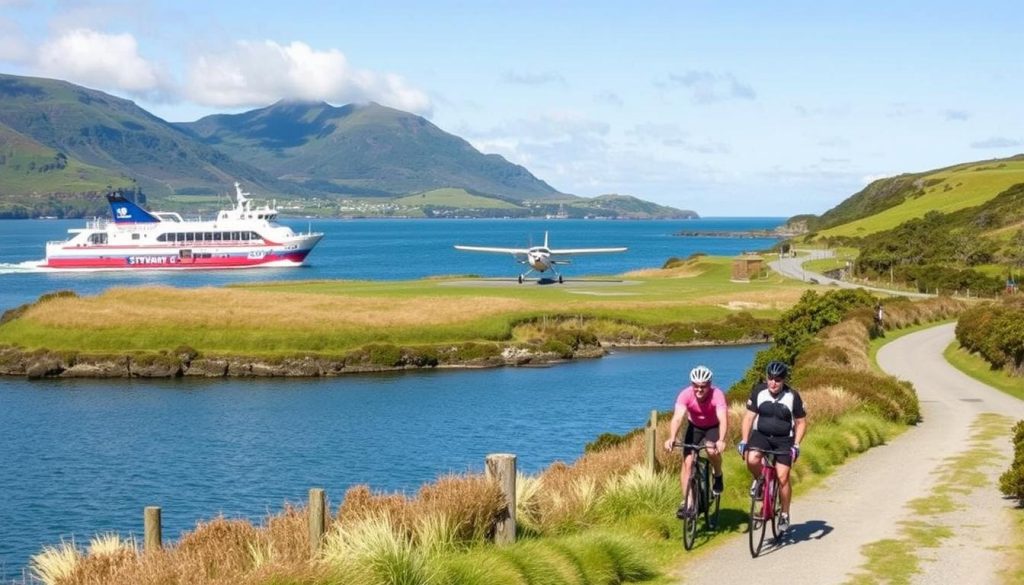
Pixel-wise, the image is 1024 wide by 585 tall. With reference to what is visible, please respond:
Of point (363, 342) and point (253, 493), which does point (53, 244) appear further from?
point (253, 493)

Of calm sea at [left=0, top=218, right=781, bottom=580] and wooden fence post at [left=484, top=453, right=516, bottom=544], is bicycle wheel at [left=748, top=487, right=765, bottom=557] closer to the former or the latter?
wooden fence post at [left=484, top=453, right=516, bottom=544]

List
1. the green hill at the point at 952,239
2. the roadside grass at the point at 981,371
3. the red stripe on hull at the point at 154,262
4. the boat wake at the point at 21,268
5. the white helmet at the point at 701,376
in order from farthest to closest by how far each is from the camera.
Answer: the red stripe on hull at the point at 154,262 < the boat wake at the point at 21,268 < the green hill at the point at 952,239 < the roadside grass at the point at 981,371 < the white helmet at the point at 701,376

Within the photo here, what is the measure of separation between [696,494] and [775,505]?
3.33 ft

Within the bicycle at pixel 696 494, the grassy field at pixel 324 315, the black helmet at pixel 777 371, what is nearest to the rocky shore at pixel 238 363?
the grassy field at pixel 324 315

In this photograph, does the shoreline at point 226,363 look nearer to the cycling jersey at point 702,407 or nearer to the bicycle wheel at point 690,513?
the bicycle wheel at point 690,513

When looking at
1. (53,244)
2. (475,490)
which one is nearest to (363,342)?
(475,490)

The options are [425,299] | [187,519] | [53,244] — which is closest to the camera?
[187,519]

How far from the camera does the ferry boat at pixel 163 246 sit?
505 feet

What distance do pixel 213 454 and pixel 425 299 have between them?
1461 inches

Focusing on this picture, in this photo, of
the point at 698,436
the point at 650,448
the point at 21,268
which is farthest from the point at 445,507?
the point at 21,268

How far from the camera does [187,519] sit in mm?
30172

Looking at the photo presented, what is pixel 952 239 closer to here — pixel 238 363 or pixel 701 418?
pixel 238 363

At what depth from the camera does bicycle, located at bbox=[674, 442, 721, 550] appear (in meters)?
14.2

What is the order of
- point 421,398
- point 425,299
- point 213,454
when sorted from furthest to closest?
point 425,299, point 421,398, point 213,454
